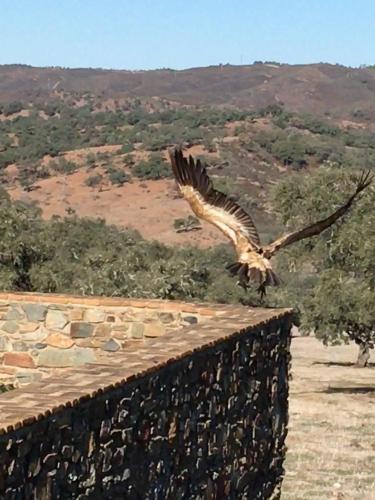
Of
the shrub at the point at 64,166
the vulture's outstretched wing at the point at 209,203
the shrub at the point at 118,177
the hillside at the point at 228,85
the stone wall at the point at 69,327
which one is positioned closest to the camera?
the stone wall at the point at 69,327

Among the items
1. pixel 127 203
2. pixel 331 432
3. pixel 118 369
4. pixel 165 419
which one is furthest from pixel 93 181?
pixel 118 369

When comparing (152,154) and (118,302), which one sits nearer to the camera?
(118,302)

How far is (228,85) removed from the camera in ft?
395

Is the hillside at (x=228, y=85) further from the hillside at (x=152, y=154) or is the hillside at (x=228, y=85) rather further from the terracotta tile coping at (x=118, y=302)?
the terracotta tile coping at (x=118, y=302)

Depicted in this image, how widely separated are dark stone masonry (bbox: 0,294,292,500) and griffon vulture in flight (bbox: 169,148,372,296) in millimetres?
327

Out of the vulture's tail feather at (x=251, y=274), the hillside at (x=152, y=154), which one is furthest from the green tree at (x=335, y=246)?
the hillside at (x=152, y=154)

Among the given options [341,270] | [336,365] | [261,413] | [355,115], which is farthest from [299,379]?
[355,115]

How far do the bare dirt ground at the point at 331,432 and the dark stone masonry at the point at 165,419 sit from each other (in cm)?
552

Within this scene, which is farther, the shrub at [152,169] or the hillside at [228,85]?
the hillside at [228,85]

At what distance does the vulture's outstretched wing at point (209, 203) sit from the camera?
8.97 m

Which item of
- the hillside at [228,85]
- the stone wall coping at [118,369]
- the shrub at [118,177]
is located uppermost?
the hillside at [228,85]

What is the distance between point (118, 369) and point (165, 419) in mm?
600

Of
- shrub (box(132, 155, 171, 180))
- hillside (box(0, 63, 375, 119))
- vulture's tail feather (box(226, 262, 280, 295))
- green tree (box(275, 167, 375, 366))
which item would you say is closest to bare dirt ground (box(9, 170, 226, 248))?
shrub (box(132, 155, 171, 180))

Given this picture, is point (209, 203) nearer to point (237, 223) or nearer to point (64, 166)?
point (237, 223)
